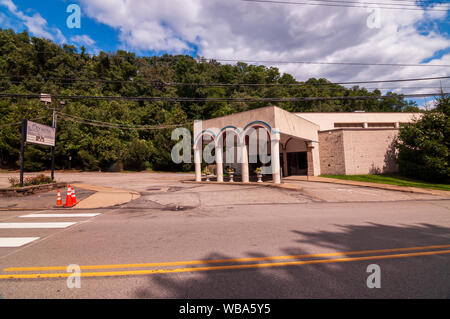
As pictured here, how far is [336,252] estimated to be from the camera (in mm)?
4258

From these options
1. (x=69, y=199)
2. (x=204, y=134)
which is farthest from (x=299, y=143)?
(x=69, y=199)

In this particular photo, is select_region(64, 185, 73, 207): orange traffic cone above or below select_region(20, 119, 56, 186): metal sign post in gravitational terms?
below

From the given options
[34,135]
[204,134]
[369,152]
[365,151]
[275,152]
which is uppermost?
[204,134]

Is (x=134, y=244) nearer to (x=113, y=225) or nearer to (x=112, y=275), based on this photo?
(x=112, y=275)

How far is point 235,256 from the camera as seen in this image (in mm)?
4082

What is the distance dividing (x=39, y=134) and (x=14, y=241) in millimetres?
11660

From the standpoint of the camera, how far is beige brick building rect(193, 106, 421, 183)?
16172 mm

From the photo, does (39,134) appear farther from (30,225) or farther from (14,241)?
(14,241)

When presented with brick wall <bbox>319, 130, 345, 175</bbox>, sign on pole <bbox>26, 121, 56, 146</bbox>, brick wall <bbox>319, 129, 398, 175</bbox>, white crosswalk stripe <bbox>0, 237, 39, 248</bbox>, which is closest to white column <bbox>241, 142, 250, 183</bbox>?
brick wall <bbox>319, 130, 345, 175</bbox>

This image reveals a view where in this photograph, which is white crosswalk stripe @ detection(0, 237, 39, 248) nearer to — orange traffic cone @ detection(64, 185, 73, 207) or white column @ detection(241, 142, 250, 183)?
orange traffic cone @ detection(64, 185, 73, 207)

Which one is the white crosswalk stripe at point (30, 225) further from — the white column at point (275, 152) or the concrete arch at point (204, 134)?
the concrete arch at point (204, 134)

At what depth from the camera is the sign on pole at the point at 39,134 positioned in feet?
42.4

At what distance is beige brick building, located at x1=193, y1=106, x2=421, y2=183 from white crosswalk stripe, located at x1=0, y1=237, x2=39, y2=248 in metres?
13.1

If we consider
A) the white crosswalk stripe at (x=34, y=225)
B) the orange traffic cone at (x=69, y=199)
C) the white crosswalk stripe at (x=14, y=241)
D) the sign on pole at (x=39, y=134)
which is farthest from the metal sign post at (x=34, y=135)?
the white crosswalk stripe at (x=14, y=241)
